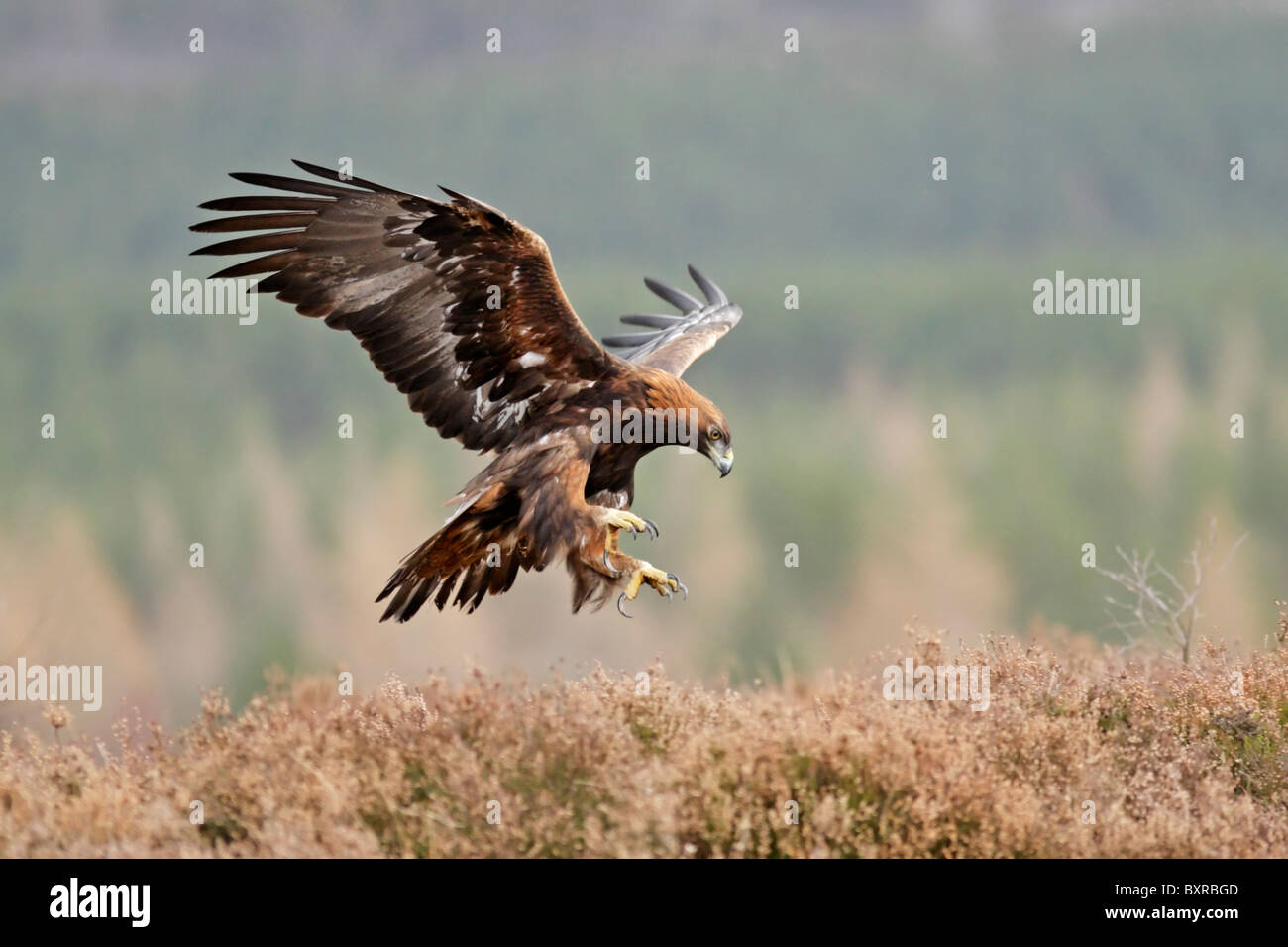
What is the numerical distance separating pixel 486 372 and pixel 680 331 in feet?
8.32

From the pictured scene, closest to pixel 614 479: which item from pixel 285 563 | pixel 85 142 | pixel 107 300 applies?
pixel 285 563

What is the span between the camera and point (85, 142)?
106500 mm

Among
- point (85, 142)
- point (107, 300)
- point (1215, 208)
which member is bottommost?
point (107, 300)

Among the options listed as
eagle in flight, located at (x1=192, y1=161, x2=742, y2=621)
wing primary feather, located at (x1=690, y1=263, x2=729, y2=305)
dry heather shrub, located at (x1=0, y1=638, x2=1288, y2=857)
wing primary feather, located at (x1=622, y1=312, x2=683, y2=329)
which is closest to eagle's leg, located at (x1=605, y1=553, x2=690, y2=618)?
eagle in flight, located at (x1=192, y1=161, x2=742, y2=621)

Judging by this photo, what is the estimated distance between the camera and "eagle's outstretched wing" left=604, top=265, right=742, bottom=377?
10.2 m

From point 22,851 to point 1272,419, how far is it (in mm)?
59294

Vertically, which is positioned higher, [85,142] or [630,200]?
[85,142]

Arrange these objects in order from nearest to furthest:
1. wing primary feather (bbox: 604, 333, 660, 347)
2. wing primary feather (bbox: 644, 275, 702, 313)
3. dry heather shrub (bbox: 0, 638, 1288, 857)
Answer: dry heather shrub (bbox: 0, 638, 1288, 857) → wing primary feather (bbox: 604, 333, 660, 347) → wing primary feather (bbox: 644, 275, 702, 313)

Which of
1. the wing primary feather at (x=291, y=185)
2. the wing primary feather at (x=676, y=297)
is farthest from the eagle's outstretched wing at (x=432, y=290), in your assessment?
the wing primary feather at (x=676, y=297)

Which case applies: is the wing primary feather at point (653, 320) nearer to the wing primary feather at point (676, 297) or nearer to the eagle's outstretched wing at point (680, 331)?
the eagle's outstretched wing at point (680, 331)

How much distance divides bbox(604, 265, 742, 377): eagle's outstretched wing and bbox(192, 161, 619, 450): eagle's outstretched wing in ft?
3.90

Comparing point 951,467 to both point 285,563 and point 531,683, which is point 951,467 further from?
point 531,683

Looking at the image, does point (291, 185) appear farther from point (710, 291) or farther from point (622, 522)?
point (710, 291)

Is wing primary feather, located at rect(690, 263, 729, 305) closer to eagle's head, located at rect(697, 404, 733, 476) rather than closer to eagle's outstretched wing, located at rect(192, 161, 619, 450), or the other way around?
eagle's head, located at rect(697, 404, 733, 476)
